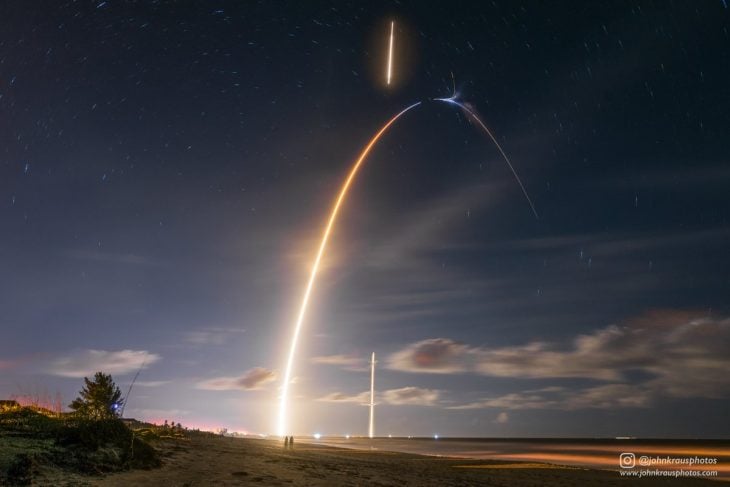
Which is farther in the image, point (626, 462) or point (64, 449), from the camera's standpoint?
point (626, 462)

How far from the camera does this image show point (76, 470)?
1474 cm

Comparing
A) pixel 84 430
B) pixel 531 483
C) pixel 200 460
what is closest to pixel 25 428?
pixel 84 430

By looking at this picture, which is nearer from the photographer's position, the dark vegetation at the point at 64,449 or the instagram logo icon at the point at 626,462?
the dark vegetation at the point at 64,449

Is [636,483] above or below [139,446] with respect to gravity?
below

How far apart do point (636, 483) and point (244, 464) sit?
81.6 feet

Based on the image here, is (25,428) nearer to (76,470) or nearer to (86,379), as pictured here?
(76,470)

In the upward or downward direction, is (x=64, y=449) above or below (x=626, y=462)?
above

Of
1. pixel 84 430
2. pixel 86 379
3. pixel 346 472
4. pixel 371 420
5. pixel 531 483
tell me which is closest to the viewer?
pixel 84 430

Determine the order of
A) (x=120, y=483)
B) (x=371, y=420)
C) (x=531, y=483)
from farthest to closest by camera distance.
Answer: (x=371, y=420), (x=531, y=483), (x=120, y=483)

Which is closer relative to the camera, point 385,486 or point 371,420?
point 385,486

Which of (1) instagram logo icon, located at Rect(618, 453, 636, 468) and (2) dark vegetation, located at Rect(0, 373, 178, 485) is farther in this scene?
(1) instagram logo icon, located at Rect(618, 453, 636, 468)

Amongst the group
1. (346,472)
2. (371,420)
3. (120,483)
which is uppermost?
(120,483)

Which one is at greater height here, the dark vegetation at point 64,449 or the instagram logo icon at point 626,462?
the dark vegetation at point 64,449

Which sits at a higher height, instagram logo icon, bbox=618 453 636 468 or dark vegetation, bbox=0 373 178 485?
dark vegetation, bbox=0 373 178 485
